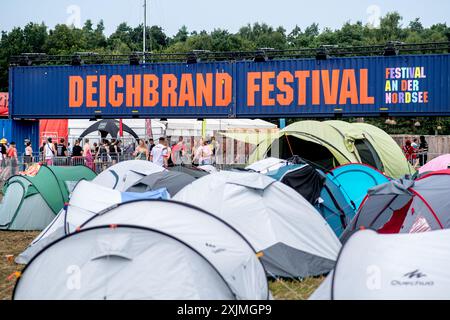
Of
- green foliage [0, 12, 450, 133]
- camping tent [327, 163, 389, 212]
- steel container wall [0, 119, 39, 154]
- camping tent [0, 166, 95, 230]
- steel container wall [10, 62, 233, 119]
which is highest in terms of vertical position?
green foliage [0, 12, 450, 133]

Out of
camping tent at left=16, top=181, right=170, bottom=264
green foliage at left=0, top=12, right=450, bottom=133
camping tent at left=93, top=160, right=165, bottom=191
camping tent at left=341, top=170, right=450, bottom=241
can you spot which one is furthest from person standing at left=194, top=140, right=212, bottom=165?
green foliage at left=0, top=12, right=450, bottom=133

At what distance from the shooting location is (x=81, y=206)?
36.2 feet

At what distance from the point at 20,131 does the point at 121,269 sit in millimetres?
24663

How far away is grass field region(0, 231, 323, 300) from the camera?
8844 mm

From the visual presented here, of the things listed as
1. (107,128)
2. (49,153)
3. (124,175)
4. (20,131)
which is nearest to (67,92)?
(20,131)

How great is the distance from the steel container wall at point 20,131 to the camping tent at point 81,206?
767 inches

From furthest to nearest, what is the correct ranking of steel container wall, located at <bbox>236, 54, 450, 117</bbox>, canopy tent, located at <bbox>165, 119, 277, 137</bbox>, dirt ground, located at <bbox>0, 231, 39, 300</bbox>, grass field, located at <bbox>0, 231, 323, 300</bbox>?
canopy tent, located at <bbox>165, 119, 277, 137</bbox>, steel container wall, located at <bbox>236, 54, 450, 117</bbox>, dirt ground, located at <bbox>0, 231, 39, 300</bbox>, grass field, located at <bbox>0, 231, 323, 300</bbox>

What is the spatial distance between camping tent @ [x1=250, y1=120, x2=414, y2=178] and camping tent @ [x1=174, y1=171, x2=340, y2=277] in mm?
10180

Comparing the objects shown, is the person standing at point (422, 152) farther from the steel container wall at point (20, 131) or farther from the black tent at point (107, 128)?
the steel container wall at point (20, 131)

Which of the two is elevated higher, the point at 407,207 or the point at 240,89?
the point at 240,89

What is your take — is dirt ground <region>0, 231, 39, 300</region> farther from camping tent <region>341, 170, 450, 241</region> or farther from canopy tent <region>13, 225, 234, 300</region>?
camping tent <region>341, 170, 450, 241</region>

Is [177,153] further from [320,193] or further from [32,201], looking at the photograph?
[320,193]

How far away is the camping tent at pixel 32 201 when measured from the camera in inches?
590

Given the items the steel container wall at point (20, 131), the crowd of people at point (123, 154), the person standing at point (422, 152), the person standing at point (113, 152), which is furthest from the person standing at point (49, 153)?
the person standing at point (422, 152)
